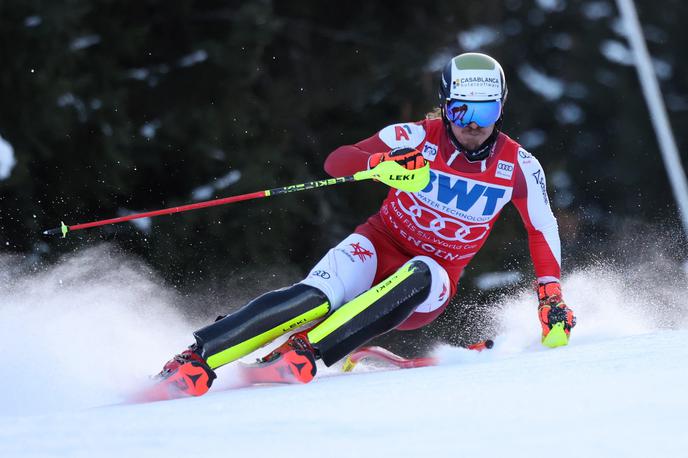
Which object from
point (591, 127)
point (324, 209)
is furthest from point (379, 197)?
point (591, 127)

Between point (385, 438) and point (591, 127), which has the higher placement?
point (385, 438)

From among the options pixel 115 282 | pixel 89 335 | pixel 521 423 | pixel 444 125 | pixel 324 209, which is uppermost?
pixel 521 423

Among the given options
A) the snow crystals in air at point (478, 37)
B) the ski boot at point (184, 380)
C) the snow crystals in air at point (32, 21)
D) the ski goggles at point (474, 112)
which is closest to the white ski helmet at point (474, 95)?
the ski goggles at point (474, 112)

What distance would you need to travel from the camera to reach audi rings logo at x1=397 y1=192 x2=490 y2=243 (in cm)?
497

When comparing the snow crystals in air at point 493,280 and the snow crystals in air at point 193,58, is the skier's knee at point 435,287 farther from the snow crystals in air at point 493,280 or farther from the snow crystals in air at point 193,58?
the snow crystals in air at point 193,58

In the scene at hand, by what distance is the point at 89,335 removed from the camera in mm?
5547

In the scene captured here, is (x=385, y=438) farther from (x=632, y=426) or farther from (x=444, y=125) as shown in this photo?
(x=444, y=125)

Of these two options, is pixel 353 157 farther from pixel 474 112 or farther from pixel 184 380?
pixel 184 380

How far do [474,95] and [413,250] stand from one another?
777 millimetres

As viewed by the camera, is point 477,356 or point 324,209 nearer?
point 477,356

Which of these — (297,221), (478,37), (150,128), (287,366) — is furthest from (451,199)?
(478,37)

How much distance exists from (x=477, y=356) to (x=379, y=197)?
7768 mm

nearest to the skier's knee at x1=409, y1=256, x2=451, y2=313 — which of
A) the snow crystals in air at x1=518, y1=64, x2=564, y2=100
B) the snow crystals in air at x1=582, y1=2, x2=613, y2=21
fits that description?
the snow crystals in air at x1=518, y1=64, x2=564, y2=100

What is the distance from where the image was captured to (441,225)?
16.3 ft
